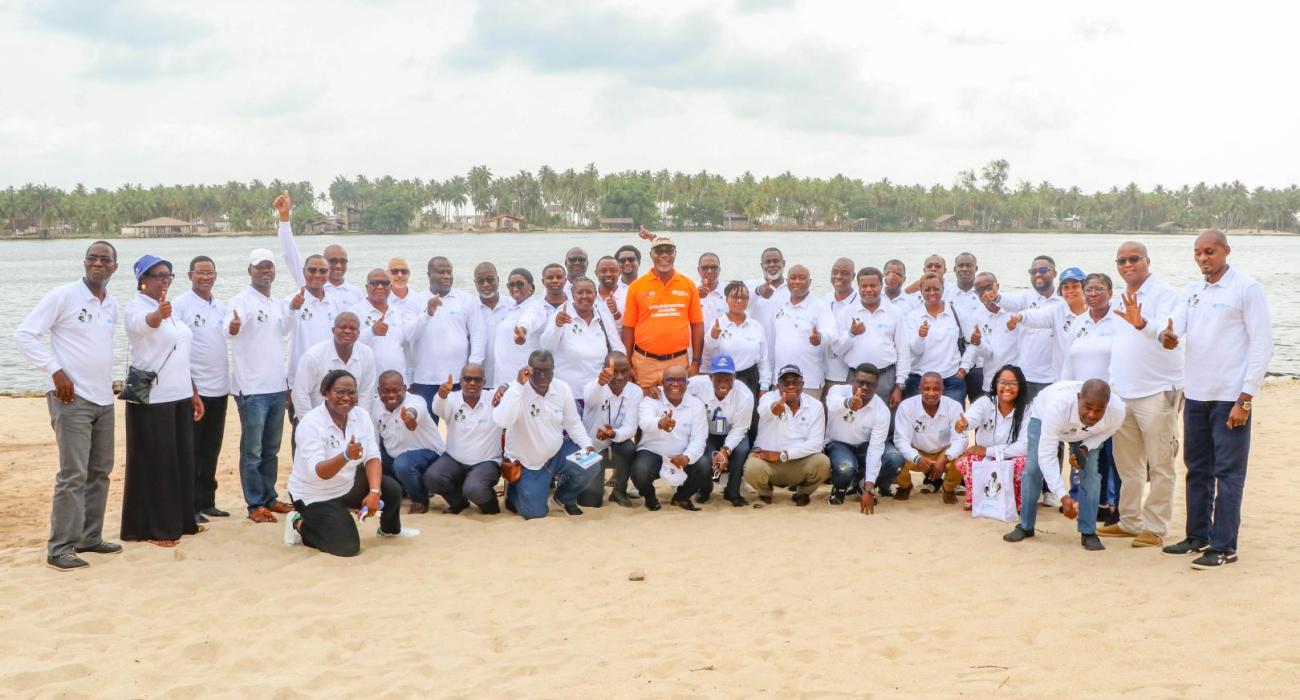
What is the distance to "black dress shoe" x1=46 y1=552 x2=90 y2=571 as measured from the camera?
21.5 ft

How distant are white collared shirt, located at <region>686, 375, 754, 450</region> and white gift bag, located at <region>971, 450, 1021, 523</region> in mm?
1964

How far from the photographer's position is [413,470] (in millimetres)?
8297

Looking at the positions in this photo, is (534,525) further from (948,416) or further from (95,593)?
(948,416)

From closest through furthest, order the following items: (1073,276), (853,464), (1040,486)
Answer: (1040,486), (1073,276), (853,464)

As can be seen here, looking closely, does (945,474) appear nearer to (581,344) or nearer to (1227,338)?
(1227,338)

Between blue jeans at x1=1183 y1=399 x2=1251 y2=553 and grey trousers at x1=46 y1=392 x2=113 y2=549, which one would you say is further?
grey trousers at x1=46 y1=392 x2=113 y2=549

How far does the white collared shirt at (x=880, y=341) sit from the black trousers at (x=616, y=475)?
2202 millimetres

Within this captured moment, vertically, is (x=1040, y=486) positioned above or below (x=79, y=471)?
below

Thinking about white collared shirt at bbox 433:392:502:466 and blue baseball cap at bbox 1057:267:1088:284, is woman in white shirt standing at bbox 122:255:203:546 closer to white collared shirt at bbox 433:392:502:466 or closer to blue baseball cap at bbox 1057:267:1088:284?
white collared shirt at bbox 433:392:502:466

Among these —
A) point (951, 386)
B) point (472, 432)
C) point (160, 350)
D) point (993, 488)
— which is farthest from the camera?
point (951, 386)

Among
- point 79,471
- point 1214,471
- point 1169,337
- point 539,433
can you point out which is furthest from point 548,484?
point 1214,471

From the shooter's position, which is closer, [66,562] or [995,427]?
[66,562]

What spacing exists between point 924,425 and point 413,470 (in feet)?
14.8

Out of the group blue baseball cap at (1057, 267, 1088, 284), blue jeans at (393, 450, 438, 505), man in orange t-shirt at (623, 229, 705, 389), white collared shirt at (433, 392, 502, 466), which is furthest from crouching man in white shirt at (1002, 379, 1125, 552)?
blue jeans at (393, 450, 438, 505)
